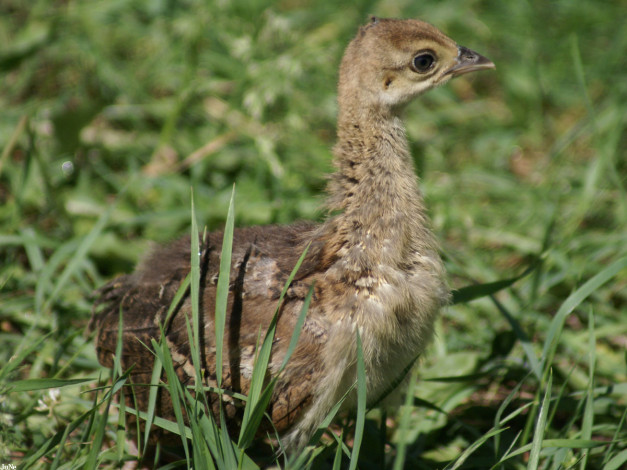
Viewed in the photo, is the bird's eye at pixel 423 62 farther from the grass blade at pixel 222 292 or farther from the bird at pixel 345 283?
the grass blade at pixel 222 292

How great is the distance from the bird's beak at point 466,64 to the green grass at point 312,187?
1.95ft

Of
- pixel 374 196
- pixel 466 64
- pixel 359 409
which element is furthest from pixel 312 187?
pixel 359 409

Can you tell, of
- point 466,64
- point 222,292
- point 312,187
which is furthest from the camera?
point 312,187

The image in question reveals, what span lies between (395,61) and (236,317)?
3.63 ft

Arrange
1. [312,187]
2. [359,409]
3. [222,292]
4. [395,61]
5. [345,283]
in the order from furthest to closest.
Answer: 1. [312,187]
2. [395,61]
3. [345,283]
4. [222,292]
5. [359,409]

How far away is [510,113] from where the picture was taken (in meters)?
5.33

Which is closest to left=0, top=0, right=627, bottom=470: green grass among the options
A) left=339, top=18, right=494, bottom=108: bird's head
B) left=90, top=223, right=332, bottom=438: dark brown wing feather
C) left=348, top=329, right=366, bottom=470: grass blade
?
left=348, top=329, right=366, bottom=470: grass blade

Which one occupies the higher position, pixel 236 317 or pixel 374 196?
pixel 374 196

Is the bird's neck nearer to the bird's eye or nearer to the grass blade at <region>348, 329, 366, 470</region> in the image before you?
the bird's eye

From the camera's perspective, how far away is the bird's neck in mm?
2514

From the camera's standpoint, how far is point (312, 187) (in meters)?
4.35

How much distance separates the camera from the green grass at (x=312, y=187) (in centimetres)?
282

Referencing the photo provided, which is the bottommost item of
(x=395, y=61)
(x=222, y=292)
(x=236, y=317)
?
(x=236, y=317)

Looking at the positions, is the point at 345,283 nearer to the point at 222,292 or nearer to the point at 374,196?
the point at 374,196
